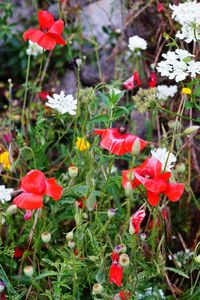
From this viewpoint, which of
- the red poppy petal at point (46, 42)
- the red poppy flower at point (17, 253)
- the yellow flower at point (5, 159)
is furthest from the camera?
the yellow flower at point (5, 159)

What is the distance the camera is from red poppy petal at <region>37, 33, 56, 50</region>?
1483mm

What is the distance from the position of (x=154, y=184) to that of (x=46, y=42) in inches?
18.7

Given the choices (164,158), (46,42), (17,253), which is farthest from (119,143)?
(17,253)

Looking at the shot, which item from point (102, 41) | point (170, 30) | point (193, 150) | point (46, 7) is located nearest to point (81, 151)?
point (193, 150)

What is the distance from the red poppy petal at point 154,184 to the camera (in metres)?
1.19

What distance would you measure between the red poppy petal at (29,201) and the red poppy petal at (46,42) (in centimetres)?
40

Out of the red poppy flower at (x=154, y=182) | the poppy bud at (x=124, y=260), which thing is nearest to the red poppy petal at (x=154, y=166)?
the red poppy flower at (x=154, y=182)

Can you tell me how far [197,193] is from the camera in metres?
2.08

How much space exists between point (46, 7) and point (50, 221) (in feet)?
4.74

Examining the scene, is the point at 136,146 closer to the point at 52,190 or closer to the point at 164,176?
the point at 164,176

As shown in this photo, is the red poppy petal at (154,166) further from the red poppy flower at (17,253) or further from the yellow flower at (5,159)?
the yellow flower at (5,159)

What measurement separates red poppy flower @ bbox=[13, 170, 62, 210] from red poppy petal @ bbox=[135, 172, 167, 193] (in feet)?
0.57

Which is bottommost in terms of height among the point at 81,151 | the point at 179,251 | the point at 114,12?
the point at 179,251

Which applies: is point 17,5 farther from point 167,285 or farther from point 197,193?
point 167,285
